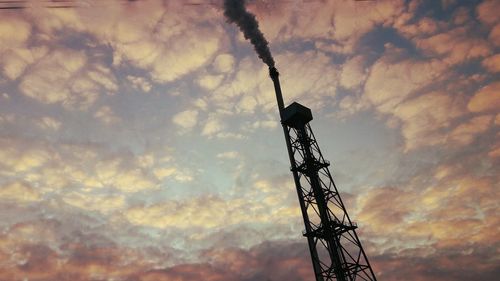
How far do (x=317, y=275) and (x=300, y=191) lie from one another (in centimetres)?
767

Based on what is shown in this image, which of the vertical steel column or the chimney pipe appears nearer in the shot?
the vertical steel column

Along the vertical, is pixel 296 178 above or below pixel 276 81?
below

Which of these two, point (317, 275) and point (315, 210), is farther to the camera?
point (315, 210)

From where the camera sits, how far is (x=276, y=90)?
40.2 metres

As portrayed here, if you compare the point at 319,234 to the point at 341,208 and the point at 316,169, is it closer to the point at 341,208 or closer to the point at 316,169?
the point at 341,208

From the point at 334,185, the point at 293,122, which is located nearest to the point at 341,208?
the point at 334,185

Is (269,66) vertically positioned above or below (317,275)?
above

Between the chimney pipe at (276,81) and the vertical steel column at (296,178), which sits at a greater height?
the chimney pipe at (276,81)

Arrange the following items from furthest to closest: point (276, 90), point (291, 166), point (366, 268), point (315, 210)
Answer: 1. point (276, 90)
2. point (291, 166)
3. point (315, 210)
4. point (366, 268)

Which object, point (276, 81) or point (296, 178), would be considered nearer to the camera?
point (296, 178)

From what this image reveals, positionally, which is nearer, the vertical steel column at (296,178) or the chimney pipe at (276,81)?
the vertical steel column at (296,178)

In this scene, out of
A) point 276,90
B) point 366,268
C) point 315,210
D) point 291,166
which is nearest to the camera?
point 366,268

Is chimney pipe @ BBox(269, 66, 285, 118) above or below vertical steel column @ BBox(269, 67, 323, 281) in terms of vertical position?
above

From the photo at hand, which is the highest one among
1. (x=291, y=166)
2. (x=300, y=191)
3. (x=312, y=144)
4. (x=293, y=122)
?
(x=293, y=122)
